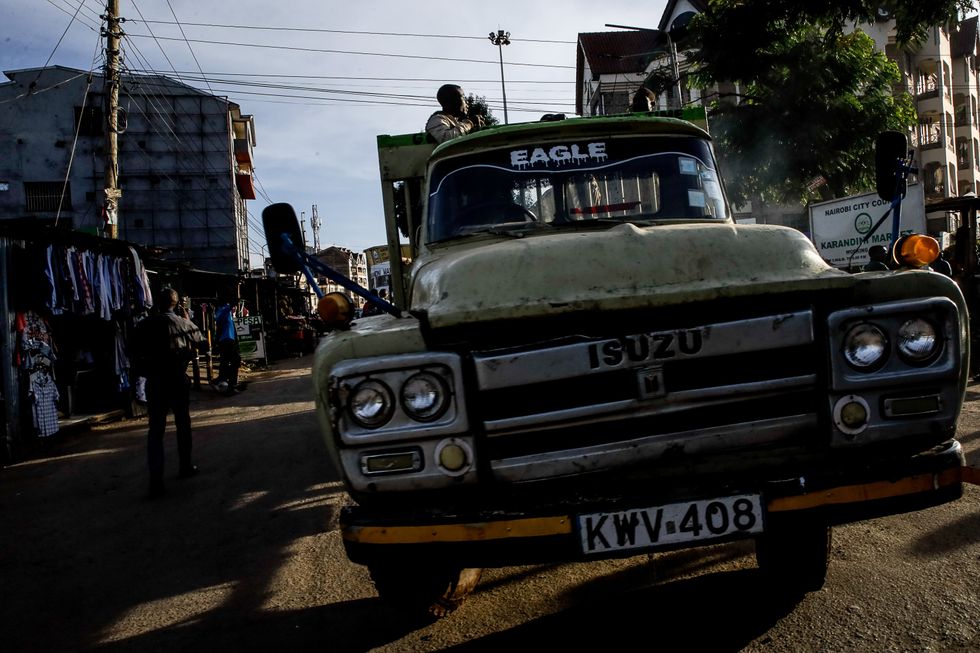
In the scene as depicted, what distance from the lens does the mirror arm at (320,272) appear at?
3.07m

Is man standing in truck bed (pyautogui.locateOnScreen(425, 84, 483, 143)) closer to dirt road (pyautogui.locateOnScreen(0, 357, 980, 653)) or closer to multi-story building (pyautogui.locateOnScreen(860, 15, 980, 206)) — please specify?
dirt road (pyautogui.locateOnScreen(0, 357, 980, 653))

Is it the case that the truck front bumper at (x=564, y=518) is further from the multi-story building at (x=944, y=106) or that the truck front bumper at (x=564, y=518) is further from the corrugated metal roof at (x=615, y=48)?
the corrugated metal roof at (x=615, y=48)

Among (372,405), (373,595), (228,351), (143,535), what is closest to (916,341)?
(372,405)

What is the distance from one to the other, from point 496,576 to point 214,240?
3664 cm

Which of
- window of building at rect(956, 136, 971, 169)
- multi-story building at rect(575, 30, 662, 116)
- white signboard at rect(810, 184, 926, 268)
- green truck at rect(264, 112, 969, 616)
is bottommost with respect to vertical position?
green truck at rect(264, 112, 969, 616)

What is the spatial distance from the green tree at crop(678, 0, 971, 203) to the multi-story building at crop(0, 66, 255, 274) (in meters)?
25.0

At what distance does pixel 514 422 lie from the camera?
2.45 meters

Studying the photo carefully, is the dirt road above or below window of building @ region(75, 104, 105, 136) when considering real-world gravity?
below

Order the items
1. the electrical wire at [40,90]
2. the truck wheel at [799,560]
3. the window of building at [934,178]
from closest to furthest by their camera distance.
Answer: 1. the truck wheel at [799,560]
2. the electrical wire at [40,90]
3. the window of building at [934,178]

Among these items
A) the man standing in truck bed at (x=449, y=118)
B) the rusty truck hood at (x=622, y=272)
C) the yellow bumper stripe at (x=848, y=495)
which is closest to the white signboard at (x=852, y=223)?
the man standing in truck bed at (x=449, y=118)

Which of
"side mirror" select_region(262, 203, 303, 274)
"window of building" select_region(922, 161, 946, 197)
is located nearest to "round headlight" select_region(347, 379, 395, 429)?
"side mirror" select_region(262, 203, 303, 274)

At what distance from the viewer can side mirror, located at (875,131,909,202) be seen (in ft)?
11.9

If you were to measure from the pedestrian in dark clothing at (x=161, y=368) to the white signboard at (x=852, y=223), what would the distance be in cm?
931

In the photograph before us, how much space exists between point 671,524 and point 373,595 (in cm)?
190
